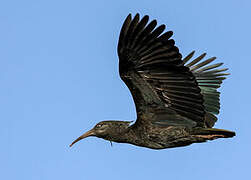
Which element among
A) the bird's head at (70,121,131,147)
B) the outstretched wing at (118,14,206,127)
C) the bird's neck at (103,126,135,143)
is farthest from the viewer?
the bird's head at (70,121,131,147)

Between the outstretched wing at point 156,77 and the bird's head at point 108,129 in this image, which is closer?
the outstretched wing at point 156,77

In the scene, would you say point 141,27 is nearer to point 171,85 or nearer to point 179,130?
point 171,85

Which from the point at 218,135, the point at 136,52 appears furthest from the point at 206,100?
the point at 136,52

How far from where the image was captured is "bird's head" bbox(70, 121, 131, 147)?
10.3m

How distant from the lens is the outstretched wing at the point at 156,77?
8.91m

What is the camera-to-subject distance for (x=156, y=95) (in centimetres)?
962

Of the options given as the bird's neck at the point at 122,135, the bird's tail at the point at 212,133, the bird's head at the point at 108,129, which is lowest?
the bird's tail at the point at 212,133

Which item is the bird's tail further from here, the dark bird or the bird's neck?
the bird's neck

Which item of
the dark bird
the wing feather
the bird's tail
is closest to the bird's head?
the dark bird

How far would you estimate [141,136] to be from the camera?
9.98m

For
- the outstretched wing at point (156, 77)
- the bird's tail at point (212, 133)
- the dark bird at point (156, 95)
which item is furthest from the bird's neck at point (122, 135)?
the bird's tail at point (212, 133)

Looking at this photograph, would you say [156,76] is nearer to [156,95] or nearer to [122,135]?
[156,95]

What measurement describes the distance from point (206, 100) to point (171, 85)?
2.49m

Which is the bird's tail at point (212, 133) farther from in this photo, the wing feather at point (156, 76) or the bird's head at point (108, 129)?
the bird's head at point (108, 129)
